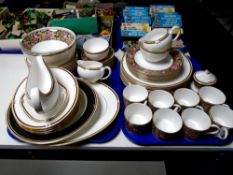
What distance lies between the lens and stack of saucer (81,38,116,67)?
2.68ft

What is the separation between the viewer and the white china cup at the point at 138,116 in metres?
0.63

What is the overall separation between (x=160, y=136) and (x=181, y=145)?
0.07 metres

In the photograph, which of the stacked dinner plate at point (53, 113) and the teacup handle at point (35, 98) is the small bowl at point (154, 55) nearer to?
the stacked dinner plate at point (53, 113)

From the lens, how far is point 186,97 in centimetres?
73

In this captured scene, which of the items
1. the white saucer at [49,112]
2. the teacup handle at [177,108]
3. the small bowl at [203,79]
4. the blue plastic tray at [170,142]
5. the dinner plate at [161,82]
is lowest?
the blue plastic tray at [170,142]

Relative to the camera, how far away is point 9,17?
43.2 inches

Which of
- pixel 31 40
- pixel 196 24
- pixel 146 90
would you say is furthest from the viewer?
pixel 196 24

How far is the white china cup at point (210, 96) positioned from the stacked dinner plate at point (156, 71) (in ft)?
0.23

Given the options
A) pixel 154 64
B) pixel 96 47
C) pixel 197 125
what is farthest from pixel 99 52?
pixel 197 125

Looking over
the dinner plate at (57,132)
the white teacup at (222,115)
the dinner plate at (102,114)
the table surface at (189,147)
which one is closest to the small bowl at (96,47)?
the dinner plate at (102,114)

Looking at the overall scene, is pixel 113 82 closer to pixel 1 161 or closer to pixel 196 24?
pixel 1 161

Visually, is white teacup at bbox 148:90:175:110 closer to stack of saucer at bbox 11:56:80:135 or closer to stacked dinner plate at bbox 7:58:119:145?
stacked dinner plate at bbox 7:58:119:145

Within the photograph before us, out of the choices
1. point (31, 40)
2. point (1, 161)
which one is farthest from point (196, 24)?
point (1, 161)

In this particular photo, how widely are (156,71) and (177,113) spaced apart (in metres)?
0.16
